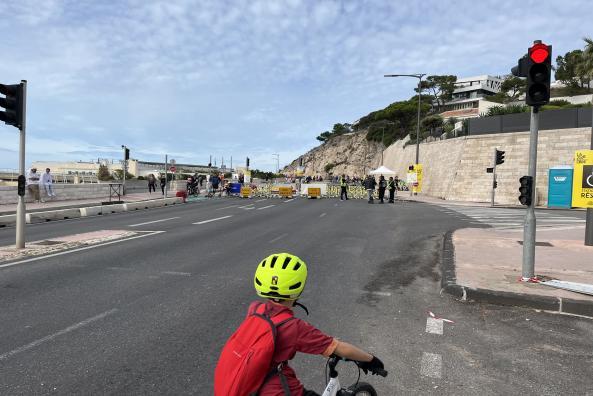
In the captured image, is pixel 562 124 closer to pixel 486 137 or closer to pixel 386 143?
pixel 486 137

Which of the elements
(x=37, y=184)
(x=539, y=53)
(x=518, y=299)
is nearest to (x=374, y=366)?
(x=518, y=299)

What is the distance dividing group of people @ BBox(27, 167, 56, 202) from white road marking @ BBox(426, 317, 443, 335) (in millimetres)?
23902

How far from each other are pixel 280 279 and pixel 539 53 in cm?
623

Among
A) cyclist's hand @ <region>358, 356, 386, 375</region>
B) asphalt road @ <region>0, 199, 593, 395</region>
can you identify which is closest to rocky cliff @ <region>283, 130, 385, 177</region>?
asphalt road @ <region>0, 199, 593, 395</region>

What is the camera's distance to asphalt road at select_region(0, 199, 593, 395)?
3.67 metres

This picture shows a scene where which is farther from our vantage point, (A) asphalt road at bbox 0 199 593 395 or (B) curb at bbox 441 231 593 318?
(B) curb at bbox 441 231 593 318

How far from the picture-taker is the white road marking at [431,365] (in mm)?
3807

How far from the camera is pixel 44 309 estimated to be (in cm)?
551

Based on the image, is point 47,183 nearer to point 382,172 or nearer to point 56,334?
point 56,334

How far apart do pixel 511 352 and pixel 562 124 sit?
1167 inches

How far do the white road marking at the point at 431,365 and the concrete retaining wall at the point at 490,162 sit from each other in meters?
26.9

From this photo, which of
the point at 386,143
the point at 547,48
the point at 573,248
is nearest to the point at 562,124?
the point at 573,248

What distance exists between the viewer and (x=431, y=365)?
3.98 metres

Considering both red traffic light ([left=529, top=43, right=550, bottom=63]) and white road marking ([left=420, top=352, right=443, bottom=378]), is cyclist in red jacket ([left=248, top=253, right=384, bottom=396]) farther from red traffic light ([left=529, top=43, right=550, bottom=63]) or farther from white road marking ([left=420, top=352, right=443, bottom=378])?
red traffic light ([left=529, top=43, right=550, bottom=63])
